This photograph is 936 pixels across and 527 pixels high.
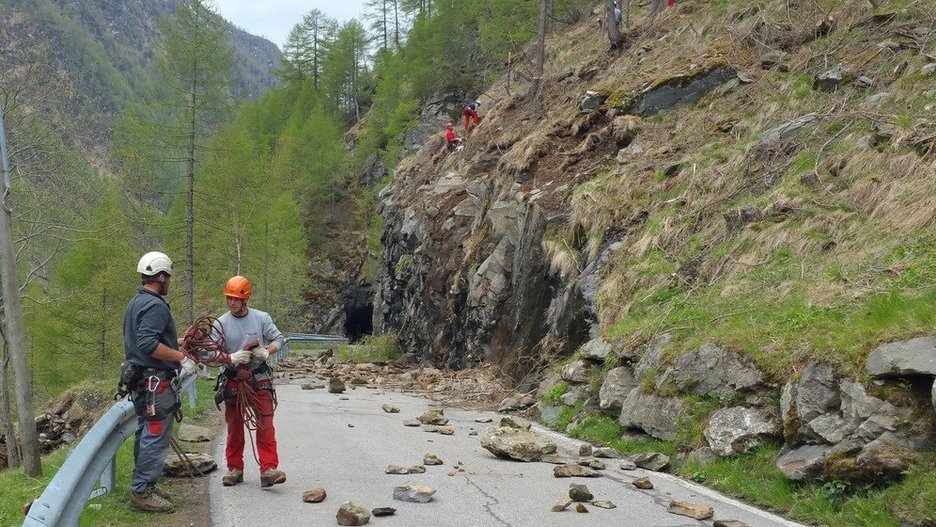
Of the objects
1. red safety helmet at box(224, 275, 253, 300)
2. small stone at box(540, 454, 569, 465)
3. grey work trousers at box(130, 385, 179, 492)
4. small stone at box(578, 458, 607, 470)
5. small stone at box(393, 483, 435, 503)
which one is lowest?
small stone at box(540, 454, 569, 465)

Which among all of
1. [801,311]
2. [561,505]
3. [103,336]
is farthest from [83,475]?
[103,336]

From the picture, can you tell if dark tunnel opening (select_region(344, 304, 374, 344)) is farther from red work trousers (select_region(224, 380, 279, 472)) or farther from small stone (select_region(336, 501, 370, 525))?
small stone (select_region(336, 501, 370, 525))

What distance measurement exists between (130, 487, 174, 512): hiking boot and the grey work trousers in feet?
0.15

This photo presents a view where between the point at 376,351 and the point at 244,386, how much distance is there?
2146 cm

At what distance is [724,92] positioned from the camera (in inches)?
→ 668

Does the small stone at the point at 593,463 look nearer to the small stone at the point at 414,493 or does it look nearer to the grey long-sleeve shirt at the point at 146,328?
the small stone at the point at 414,493

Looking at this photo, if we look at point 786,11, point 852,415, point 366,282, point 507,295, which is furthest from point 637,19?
point 852,415

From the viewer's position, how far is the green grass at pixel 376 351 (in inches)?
1066

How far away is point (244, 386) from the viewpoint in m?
6.21

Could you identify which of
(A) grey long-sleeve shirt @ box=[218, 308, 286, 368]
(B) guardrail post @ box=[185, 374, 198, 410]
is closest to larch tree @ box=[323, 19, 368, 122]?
(B) guardrail post @ box=[185, 374, 198, 410]

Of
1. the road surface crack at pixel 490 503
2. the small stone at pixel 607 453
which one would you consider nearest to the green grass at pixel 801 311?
the small stone at pixel 607 453

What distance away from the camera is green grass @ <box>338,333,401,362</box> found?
27.1m

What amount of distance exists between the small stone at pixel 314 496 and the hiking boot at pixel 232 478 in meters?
0.84

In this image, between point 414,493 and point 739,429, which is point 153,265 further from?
point 739,429
